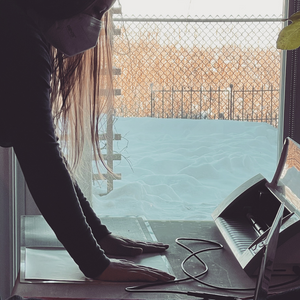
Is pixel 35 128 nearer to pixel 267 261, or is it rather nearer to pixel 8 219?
pixel 267 261

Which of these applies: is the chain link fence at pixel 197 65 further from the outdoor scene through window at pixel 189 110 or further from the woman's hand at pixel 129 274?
the woman's hand at pixel 129 274

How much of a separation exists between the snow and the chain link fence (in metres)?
0.64

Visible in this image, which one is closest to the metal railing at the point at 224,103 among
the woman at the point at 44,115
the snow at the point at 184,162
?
the snow at the point at 184,162

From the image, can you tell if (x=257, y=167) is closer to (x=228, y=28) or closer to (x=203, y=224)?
(x=228, y=28)

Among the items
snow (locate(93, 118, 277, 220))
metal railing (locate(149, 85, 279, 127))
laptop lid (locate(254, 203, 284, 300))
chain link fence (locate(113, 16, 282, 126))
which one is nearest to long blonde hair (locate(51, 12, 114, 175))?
laptop lid (locate(254, 203, 284, 300))

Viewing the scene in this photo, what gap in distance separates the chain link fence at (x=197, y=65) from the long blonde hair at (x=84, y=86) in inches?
45.0

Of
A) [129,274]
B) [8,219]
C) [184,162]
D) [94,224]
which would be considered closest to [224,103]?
[184,162]

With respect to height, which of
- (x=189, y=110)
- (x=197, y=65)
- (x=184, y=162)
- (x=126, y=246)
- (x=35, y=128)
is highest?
(x=35, y=128)

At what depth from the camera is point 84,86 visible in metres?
1.14

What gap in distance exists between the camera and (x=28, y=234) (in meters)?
1.12

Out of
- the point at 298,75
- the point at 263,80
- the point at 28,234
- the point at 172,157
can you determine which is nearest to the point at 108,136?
the point at 298,75

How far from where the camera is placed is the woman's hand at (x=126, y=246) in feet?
3.31

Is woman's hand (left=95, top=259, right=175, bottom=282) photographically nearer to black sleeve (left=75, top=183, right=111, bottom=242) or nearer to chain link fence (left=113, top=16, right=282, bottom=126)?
black sleeve (left=75, top=183, right=111, bottom=242)

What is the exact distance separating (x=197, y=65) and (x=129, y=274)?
296cm
